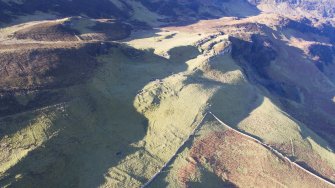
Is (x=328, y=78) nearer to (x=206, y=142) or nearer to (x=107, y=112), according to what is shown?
(x=206, y=142)

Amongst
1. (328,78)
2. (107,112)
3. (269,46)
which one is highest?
(107,112)

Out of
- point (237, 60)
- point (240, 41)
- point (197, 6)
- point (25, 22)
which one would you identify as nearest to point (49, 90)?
point (25, 22)

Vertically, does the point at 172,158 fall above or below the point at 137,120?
below

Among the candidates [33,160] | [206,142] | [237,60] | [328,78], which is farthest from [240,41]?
[33,160]

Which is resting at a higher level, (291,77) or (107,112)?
(107,112)

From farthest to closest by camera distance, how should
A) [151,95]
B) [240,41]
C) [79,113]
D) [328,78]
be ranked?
[328,78]
[240,41]
[151,95]
[79,113]

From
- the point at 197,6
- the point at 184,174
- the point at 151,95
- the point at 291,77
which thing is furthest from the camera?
the point at 197,6

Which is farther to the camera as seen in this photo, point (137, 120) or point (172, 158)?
point (137, 120)

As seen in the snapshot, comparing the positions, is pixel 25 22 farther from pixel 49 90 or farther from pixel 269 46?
pixel 269 46

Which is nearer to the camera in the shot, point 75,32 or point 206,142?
point 206,142
